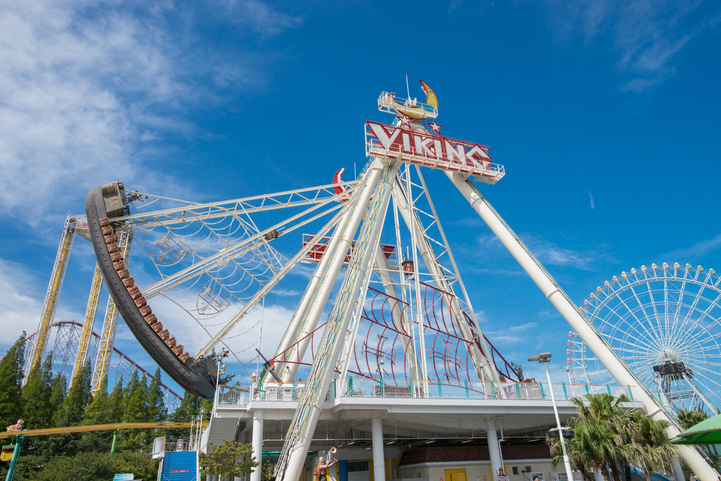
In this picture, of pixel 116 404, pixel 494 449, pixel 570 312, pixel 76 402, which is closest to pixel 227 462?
pixel 494 449

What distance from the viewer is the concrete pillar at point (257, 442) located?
64.4ft

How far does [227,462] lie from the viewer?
19.5m

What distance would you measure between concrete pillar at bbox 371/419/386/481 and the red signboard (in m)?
15.6

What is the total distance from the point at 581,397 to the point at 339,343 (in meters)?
13.4

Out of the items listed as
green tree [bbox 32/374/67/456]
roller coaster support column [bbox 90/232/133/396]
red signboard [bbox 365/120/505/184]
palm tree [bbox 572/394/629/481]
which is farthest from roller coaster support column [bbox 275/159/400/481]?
roller coaster support column [bbox 90/232/133/396]

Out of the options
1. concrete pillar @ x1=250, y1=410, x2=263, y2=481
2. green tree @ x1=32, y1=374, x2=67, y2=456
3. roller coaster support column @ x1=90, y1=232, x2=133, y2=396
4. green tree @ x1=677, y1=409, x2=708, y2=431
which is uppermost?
roller coaster support column @ x1=90, y1=232, x2=133, y2=396

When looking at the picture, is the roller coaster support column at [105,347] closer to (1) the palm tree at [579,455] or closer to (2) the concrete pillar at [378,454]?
(2) the concrete pillar at [378,454]

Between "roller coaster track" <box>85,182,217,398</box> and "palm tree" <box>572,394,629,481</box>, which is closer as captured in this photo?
"palm tree" <box>572,394,629,481</box>

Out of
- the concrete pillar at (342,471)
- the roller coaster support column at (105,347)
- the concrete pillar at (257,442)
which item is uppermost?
the roller coaster support column at (105,347)

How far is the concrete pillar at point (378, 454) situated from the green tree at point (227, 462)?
17.7ft

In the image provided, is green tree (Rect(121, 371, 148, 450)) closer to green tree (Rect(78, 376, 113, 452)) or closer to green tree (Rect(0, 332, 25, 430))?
green tree (Rect(78, 376, 113, 452))

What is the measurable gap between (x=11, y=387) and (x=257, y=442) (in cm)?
3298

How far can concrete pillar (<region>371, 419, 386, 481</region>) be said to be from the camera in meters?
20.8

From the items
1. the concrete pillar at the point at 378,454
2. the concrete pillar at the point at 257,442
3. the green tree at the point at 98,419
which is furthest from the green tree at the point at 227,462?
the green tree at the point at 98,419
